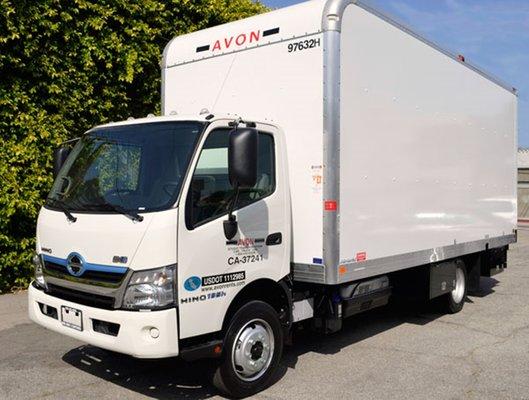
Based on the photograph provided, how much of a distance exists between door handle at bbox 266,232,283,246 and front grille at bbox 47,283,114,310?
1421 millimetres

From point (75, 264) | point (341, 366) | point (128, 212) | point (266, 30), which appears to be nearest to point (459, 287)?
point (341, 366)

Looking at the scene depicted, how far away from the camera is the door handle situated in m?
4.89

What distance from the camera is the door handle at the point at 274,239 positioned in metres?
4.89

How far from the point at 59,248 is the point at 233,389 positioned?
1.83 m

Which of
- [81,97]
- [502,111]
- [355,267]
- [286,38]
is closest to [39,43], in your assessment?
[81,97]

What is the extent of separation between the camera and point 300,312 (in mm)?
5309

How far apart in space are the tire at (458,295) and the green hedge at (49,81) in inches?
238

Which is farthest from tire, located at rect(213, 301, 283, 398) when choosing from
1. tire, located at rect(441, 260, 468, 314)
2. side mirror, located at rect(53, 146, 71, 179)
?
tire, located at rect(441, 260, 468, 314)

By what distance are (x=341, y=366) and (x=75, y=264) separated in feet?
9.08

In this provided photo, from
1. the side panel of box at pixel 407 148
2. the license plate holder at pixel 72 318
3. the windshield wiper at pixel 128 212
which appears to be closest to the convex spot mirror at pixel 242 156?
the windshield wiper at pixel 128 212

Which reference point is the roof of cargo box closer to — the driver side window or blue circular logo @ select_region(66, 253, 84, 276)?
the driver side window

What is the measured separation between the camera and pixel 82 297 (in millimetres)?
4418

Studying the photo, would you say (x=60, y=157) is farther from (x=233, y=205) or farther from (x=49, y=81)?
(x=49, y=81)

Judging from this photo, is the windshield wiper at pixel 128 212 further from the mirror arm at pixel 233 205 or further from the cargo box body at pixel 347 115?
the cargo box body at pixel 347 115
